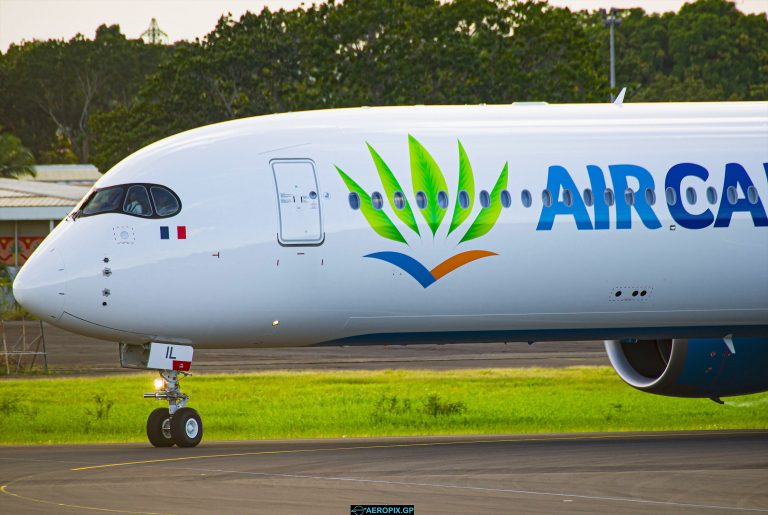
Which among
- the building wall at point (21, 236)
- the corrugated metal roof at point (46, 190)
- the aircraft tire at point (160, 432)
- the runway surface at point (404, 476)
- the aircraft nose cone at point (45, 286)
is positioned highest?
the corrugated metal roof at point (46, 190)

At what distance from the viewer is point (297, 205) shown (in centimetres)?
2402

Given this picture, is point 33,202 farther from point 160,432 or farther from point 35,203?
point 160,432

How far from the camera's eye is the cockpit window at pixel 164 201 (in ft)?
77.2

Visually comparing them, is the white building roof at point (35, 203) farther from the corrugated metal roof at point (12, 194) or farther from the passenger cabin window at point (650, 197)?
the passenger cabin window at point (650, 197)

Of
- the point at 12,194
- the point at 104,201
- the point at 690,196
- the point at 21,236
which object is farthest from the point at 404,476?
the point at 12,194

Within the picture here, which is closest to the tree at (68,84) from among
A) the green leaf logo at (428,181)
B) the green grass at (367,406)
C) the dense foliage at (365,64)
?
the dense foliage at (365,64)

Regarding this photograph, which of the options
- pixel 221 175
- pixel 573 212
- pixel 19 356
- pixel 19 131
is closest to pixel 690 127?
pixel 573 212

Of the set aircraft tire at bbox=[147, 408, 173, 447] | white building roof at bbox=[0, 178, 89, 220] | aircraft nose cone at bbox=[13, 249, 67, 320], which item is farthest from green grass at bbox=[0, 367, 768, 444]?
white building roof at bbox=[0, 178, 89, 220]

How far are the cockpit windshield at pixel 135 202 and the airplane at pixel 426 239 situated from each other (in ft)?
0.09

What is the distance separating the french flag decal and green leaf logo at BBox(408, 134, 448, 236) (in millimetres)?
3655

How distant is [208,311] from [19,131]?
553ft

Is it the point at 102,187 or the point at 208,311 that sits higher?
the point at 102,187

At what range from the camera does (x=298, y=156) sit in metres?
24.4

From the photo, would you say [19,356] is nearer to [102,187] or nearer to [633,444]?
[102,187]
